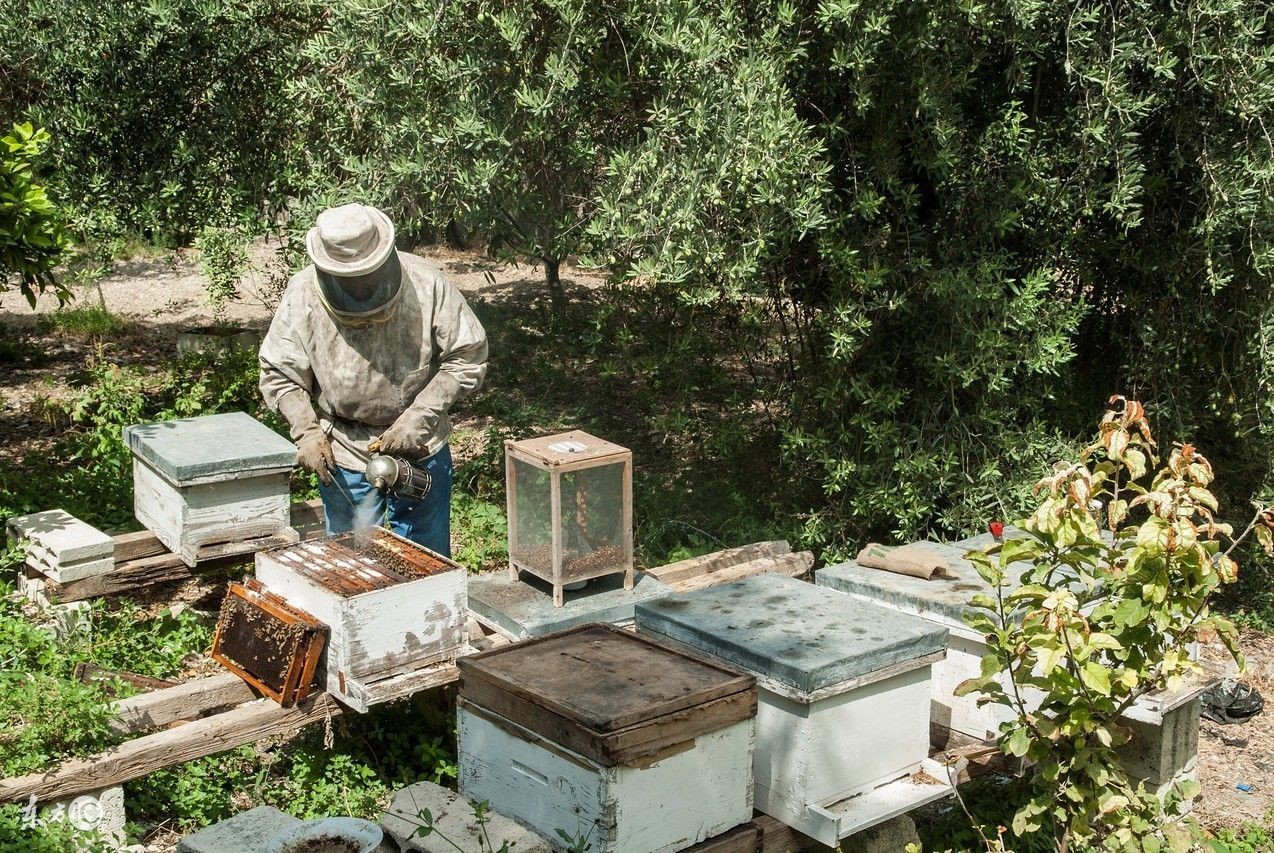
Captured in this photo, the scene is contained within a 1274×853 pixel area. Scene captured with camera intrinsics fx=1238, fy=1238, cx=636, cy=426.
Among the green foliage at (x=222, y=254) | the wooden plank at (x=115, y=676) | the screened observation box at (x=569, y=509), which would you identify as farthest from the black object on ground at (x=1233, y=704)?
the green foliage at (x=222, y=254)

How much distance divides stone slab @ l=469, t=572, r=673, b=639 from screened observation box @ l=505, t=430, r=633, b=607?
56 mm

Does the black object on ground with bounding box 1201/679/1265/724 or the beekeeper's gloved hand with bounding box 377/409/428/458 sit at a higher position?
the beekeeper's gloved hand with bounding box 377/409/428/458

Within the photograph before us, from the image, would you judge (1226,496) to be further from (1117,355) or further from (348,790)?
(348,790)

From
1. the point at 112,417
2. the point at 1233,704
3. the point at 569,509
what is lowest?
the point at 1233,704

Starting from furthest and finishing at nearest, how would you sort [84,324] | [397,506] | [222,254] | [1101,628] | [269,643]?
[84,324] < [222,254] < [397,506] < [269,643] < [1101,628]

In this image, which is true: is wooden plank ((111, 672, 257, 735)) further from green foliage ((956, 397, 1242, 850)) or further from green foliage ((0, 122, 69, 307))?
green foliage ((956, 397, 1242, 850))

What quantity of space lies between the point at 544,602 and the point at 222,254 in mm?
4068

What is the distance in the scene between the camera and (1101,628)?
303cm

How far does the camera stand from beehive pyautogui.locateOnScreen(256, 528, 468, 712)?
321cm

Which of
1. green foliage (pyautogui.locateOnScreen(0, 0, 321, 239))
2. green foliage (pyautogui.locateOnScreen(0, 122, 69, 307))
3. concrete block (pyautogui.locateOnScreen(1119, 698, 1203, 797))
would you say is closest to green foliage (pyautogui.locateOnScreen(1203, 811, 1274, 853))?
concrete block (pyautogui.locateOnScreen(1119, 698, 1203, 797))

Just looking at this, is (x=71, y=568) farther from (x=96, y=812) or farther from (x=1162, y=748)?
(x=1162, y=748)

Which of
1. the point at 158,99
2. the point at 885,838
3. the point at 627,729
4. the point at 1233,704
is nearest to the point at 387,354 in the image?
the point at 627,729

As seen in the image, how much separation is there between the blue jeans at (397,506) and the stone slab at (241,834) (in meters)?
1.48

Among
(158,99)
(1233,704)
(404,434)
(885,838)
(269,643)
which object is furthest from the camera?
(158,99)
